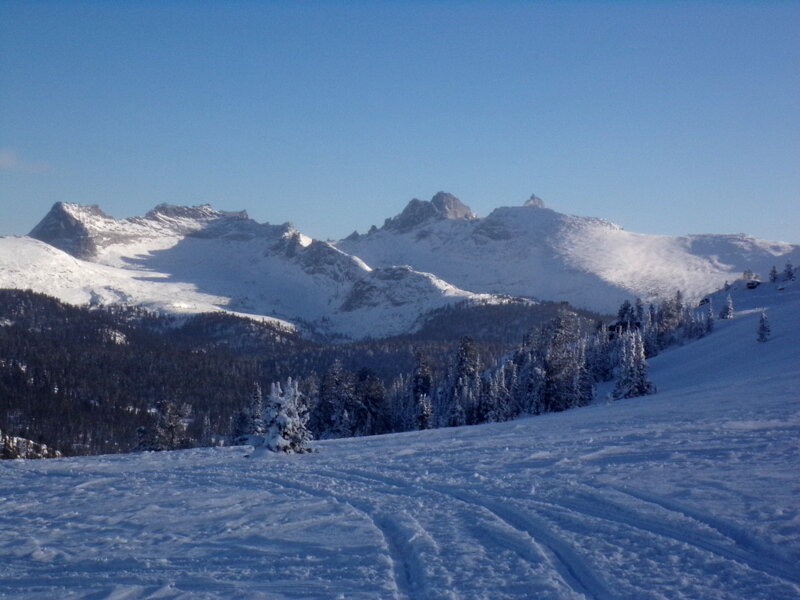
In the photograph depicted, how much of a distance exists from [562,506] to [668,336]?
92.5 meters

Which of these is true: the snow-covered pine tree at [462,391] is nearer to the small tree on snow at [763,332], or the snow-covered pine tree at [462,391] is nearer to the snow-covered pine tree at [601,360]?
the snow-covered pine tree at [601,360]

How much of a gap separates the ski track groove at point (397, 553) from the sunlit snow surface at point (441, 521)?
0.05 m

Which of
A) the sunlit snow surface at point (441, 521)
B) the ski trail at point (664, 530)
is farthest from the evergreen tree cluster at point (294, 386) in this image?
the ski trail at point (664, 530)

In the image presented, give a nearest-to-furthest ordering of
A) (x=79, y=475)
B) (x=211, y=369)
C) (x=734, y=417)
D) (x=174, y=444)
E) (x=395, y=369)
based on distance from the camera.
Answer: (x=79, y=475)
(x=734, y=417)
(x=174, y=444)
(x=211, y=369)
(x=395, y=369)

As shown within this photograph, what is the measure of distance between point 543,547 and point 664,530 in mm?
2536

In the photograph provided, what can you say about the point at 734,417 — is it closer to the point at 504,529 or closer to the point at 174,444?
the point at 504,529

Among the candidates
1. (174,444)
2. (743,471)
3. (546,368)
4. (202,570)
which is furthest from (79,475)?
(546,368)

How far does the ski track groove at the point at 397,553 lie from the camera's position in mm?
9938

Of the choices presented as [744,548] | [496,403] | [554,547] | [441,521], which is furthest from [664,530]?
[496,403]

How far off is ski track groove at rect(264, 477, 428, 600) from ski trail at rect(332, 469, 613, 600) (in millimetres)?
2008

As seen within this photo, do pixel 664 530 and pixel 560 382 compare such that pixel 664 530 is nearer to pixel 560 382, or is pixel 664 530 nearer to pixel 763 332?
pixel 560 382

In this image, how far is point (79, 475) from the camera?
72.4 feet

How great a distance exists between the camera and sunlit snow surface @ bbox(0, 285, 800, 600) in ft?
33.8

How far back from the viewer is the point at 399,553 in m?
11.8
